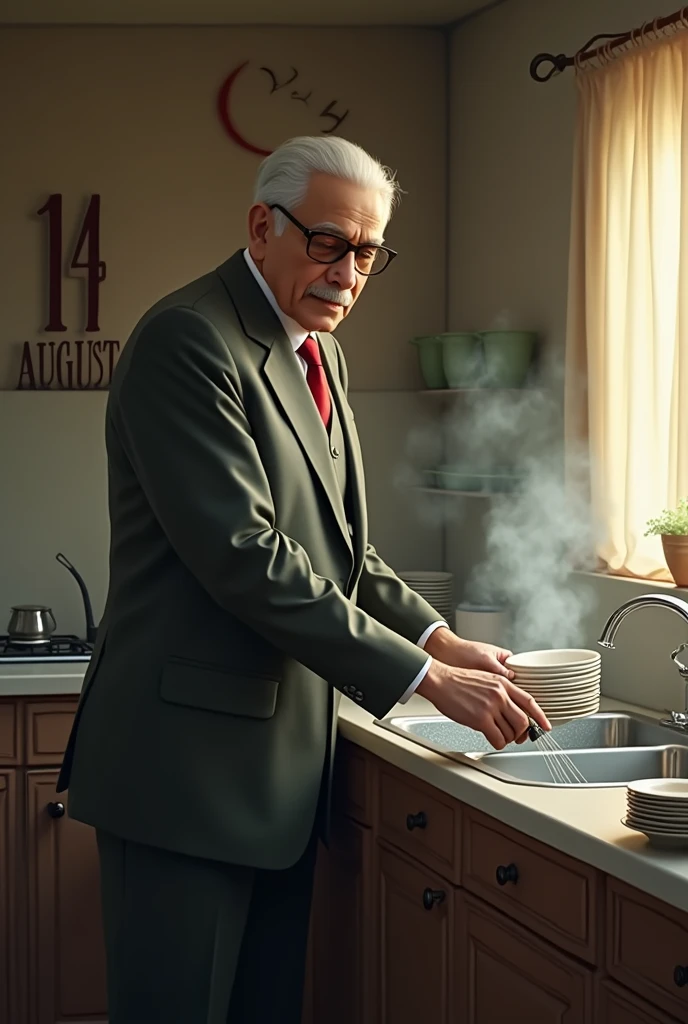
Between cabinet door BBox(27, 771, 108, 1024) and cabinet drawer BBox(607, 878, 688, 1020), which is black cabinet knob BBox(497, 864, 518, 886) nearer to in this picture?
cabinet drawer BBox(607, 878, 688, 1020)

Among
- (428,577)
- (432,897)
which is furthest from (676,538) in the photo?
(428,577)

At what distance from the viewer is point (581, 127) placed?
3053mm

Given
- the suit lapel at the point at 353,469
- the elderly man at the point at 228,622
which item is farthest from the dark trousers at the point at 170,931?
the suit lapel at the point at 353,469

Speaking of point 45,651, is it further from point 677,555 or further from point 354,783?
point 677,555

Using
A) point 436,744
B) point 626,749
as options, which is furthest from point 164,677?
point 626,749

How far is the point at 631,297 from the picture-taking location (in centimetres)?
291

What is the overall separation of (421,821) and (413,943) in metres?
0.25

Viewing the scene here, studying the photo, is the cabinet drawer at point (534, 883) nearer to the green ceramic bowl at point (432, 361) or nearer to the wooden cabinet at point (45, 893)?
the wooden cabinet at point (45, 893)

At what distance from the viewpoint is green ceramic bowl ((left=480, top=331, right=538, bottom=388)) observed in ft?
11.0

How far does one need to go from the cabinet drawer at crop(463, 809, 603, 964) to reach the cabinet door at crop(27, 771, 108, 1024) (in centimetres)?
137

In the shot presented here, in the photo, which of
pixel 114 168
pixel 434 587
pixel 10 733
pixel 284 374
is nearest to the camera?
pixel 284 374

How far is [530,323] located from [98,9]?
56.1 inches

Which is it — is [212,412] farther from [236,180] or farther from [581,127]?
[236,180]

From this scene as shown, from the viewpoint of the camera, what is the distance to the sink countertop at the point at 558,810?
171 centimetres
